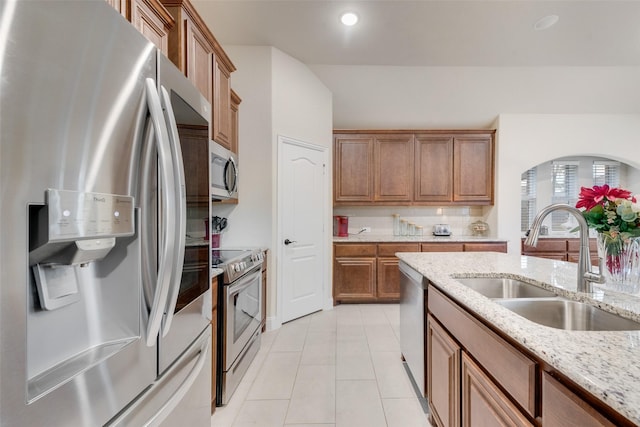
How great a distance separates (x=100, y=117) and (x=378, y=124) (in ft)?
14.0

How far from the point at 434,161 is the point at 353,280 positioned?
218cm

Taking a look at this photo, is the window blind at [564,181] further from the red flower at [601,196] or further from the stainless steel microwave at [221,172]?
the stainless steel microwave at [221,172]

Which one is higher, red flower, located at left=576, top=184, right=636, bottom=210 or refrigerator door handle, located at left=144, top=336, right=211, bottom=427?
red flower, located at left=576, top=184, right=636, bottom=210

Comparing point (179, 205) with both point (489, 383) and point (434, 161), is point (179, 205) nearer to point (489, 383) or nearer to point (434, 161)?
point (489, 383)

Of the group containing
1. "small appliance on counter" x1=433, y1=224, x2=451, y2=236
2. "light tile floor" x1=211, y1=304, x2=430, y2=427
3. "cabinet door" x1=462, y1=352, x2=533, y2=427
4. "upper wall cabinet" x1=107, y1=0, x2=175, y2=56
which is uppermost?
"upper wall cabinet" x1=107, y1=0, x2=175, y2=56

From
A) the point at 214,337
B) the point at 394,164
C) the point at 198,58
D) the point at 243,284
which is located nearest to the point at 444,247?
the point at 394,164

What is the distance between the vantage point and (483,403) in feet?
3.45

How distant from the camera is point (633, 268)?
1.19 meters

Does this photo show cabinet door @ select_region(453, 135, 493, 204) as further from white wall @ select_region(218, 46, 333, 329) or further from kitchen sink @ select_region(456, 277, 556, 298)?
kitchen sink @ select_region(456, 277, 556, 298)

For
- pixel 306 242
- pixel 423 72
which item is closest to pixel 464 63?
pixel 423 72

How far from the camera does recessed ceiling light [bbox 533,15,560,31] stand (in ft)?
9.20

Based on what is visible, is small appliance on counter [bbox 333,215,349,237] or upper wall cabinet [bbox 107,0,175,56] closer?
upper wall cabinet [bbox 107,0,175,56]

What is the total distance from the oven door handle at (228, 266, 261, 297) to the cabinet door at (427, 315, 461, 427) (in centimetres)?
127

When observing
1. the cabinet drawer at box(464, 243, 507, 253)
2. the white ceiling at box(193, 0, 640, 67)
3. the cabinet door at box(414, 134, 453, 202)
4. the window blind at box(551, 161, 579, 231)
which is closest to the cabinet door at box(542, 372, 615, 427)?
the white ceiling at box(193, 0, 640, 67)
